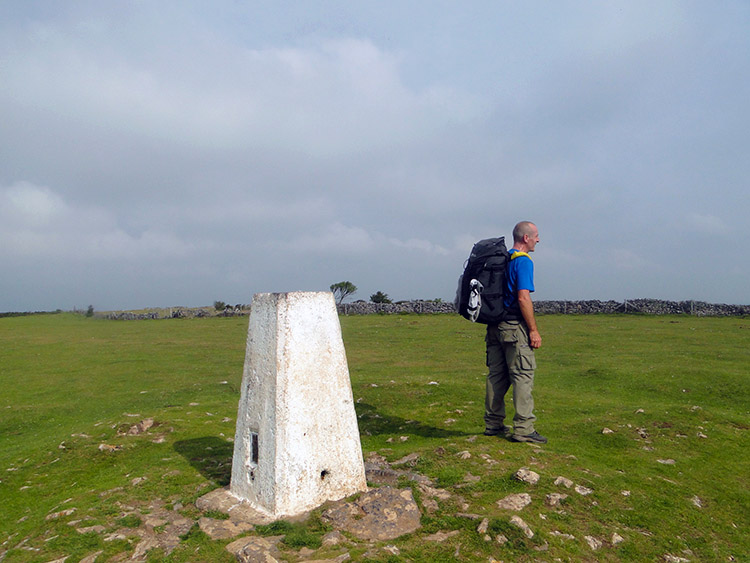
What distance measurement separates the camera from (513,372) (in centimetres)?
681

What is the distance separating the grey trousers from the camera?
6.78 meters

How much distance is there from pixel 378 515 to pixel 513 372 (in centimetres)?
281

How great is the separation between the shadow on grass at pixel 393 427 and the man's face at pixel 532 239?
315cm

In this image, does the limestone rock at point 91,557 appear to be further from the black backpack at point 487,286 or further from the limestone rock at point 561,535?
the black backpack at point 487,286

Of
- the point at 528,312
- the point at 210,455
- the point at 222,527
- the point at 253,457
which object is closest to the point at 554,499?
the point at 528,312

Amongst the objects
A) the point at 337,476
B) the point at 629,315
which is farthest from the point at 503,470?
the point at 629,315

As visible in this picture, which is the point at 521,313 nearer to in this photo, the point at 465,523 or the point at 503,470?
the point at 503,470

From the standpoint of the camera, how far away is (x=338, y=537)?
14.9 ft

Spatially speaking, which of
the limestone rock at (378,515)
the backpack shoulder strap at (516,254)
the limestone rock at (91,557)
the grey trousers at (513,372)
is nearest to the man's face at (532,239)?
the backpack shoulder strap at (516,254)

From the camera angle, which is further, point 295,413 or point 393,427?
point 393,427

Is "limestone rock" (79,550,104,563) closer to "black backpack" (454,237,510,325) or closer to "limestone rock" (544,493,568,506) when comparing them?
"limestone rock" (544,493,568,506)

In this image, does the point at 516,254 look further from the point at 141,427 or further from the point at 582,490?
the point at 141,427

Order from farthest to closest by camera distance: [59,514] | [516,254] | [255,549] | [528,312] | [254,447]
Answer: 1. [516,254]
2. [528,312]
3. [59,514]
4. [254,447]
5. [255,549]

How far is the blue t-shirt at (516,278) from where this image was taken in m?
6.75
